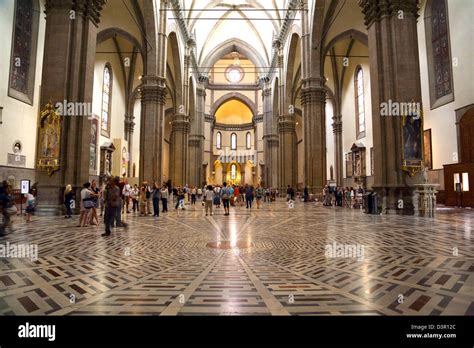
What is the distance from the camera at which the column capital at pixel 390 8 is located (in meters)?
11.3

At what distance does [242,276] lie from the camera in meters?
3.60

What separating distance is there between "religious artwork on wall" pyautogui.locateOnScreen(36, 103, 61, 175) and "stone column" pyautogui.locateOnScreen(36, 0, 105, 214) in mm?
172

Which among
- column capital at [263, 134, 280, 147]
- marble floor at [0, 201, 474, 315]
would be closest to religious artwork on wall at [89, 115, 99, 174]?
marble floor at [0, 201, 474, 315]

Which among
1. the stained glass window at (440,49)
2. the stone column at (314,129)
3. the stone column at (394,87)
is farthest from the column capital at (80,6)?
the stained glass window at (440,49)

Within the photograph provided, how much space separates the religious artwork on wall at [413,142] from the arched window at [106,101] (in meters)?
23.5

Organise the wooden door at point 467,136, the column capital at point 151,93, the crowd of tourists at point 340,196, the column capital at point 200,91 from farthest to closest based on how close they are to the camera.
Answer: the column capital at point 200,91
the column capital at point 151,93
the crowd of tourists at point 340,196
the wooden door at point 467,136

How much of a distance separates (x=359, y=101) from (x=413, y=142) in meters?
18.2

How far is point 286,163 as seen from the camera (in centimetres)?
3120

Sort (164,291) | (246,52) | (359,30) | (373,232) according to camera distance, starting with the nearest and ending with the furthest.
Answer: (164,291) < (373,232) < (359,30) < (246,52)

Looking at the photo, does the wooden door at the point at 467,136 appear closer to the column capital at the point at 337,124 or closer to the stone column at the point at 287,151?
the column capital at the point at 337,124
